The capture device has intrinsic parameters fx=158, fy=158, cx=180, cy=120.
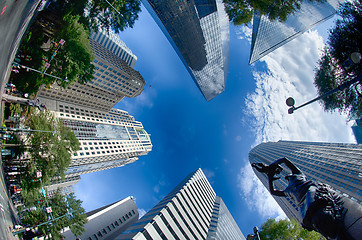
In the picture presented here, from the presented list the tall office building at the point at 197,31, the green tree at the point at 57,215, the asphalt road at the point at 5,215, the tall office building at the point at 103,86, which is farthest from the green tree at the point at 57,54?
the tall office building at the point at 103,86

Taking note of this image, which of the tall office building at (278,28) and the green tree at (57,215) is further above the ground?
the tall office building at (278,28)

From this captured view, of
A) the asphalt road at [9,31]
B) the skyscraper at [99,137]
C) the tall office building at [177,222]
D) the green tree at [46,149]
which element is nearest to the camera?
the asphalt road at [9,31]

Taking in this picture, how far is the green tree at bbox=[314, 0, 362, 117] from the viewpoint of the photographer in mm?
11844

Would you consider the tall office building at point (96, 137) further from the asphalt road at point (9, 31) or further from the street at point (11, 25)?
the street at point (11, 25)

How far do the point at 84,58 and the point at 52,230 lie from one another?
58.8ft

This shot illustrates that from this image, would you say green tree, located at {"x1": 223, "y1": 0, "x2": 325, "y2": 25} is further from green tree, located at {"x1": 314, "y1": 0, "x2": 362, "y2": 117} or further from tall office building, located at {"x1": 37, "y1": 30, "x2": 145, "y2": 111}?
tall office building, located at {"x1": 37, "y1": 30, "x2": 145, "y2": 111}

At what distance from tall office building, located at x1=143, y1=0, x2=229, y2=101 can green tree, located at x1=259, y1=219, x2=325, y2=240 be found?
144ft

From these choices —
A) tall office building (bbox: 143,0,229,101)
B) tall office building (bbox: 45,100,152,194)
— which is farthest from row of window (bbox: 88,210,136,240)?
tall office building (bbox: 143,0,229,101)

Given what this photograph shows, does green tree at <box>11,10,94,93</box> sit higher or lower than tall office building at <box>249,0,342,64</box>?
higher

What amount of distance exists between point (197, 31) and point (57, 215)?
52.4m

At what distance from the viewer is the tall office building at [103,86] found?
61.0 metres

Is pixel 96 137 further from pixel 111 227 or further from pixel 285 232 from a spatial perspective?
pixel 285 232

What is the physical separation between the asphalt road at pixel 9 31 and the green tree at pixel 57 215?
292cm

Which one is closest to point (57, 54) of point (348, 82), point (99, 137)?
point (348, 82)
